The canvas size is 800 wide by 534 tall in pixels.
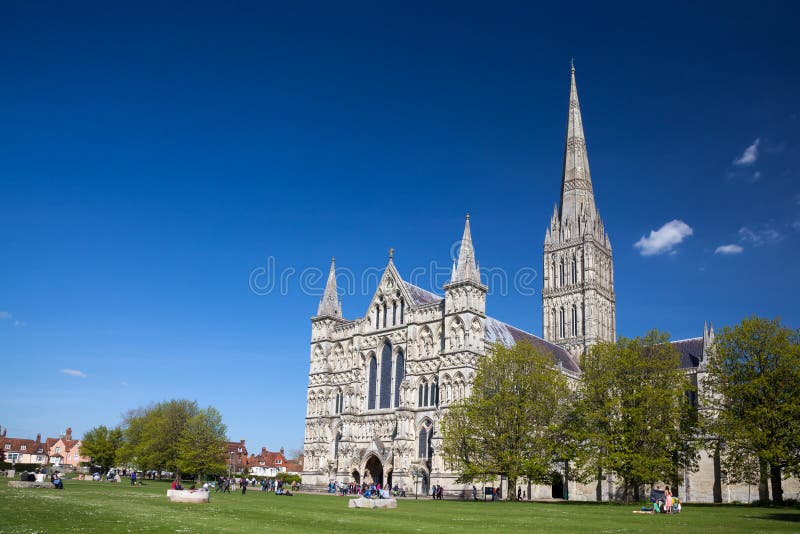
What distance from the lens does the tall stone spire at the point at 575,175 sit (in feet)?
296

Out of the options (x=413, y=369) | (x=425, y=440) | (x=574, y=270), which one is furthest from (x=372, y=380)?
(x=574, y=270)

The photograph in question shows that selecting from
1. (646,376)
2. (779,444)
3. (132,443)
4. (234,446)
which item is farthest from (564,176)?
(234,446)

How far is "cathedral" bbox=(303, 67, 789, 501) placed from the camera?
60.2m

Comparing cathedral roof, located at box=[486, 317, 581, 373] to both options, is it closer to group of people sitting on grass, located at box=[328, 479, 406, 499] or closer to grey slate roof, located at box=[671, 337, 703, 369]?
grey slate roof, located at box=[671, 337, 703, 369]

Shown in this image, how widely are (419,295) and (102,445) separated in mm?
55794

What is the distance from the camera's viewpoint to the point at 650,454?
46562 mm

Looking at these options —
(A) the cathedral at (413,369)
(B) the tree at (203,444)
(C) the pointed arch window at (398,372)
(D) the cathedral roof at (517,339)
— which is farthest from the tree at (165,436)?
(D) the cathedral roof at (517,339)

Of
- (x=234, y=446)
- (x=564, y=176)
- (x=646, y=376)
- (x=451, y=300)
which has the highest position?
(x=564, y=176)

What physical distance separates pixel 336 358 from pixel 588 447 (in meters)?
32.2

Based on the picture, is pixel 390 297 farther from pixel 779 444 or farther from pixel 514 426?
pixel 779 444

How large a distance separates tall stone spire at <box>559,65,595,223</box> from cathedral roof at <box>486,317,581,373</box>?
61.3 ft

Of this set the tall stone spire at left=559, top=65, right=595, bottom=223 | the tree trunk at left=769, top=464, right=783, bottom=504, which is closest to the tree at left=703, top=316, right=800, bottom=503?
the tree trunk at left=769, top=464, right=783, bottom=504

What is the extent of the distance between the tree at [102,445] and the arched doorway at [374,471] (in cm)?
4680

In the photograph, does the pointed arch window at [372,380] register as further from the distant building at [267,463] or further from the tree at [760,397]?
the distant building at [267,463]
